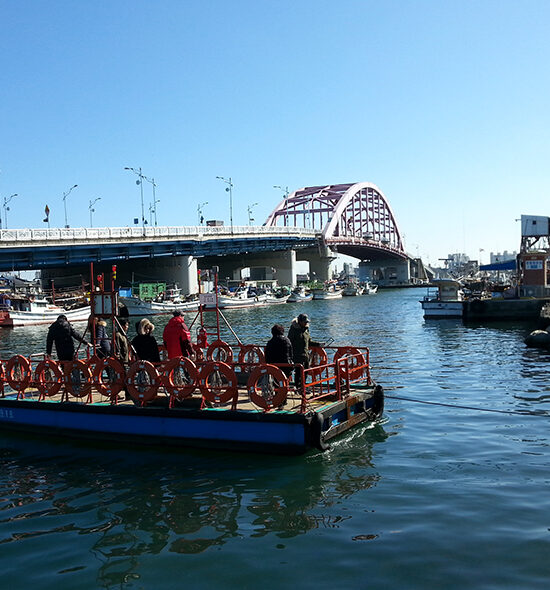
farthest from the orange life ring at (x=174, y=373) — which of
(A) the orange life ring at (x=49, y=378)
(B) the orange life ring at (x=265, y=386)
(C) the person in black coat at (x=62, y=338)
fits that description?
(C) the person in black coat at (x=62, y=338)

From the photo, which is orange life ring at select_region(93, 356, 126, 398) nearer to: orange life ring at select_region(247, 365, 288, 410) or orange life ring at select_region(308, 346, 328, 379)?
orange life ring at select_region(247, 365, 288, 410)

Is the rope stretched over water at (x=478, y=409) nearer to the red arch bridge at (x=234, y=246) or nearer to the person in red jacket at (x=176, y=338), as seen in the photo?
the person in red jacket at (x=176, y=338)

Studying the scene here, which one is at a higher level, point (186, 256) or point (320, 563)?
point (186, 256)

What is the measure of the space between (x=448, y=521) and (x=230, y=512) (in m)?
3.21

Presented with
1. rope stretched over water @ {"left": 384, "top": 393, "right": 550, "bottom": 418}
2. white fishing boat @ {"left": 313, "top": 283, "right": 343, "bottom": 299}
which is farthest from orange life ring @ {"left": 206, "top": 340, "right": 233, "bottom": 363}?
white fishing boat @ {"left": 313, "top": 283, "right": 343, "bottom": 299}

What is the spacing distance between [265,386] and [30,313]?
5482cm

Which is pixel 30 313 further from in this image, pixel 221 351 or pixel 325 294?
pixel 325 294

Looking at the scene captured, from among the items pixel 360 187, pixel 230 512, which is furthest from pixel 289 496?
pixel 360 187

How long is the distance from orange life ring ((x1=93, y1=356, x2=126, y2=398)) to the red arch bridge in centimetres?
4998

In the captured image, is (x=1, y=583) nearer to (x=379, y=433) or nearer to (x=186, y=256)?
(x=379, y=433)

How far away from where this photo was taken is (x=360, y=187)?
162 m

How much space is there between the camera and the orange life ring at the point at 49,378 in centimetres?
1493

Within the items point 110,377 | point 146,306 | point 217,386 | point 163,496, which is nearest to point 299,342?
point 217,386

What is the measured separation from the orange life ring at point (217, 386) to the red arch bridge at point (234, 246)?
52.3 meters
